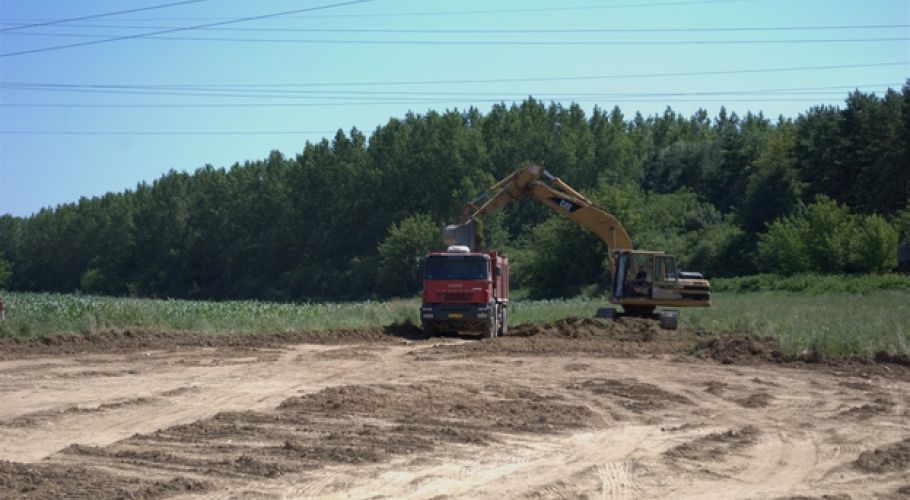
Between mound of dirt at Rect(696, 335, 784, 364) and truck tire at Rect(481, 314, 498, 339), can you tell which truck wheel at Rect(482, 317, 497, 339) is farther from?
mound of dirt at Rect(696, 335, 784, 364)

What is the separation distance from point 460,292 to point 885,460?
20492mm

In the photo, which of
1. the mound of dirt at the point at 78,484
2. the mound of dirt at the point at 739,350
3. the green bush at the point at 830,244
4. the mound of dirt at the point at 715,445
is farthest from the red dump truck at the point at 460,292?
the green bush at the point at 830,244

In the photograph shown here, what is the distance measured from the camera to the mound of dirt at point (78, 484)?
10102mm

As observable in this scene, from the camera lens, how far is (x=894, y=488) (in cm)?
1082

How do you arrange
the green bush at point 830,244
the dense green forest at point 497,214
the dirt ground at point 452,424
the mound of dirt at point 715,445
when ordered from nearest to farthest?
1. the dirt ground at point 452,424
2. the mound of dirt at point 715,445
3. the green bush at point 830,244
4. the dense green forest at point 497,214

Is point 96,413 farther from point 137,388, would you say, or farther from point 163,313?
point 163,313

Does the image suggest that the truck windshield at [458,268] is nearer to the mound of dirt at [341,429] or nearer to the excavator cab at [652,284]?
the excavator cab at [652,284]

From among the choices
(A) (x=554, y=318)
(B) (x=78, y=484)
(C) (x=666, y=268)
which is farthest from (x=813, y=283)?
(B) (x=78, y=484)

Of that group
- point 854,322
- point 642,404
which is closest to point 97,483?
point 642,404

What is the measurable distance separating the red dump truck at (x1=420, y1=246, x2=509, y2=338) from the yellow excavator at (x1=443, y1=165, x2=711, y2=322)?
8.26ft

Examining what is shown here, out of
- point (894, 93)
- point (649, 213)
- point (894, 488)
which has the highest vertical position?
point (894, 93)

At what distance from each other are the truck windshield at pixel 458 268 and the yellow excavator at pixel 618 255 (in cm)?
245

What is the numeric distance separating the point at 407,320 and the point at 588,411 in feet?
68.2

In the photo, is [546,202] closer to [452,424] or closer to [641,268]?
[641,268]
